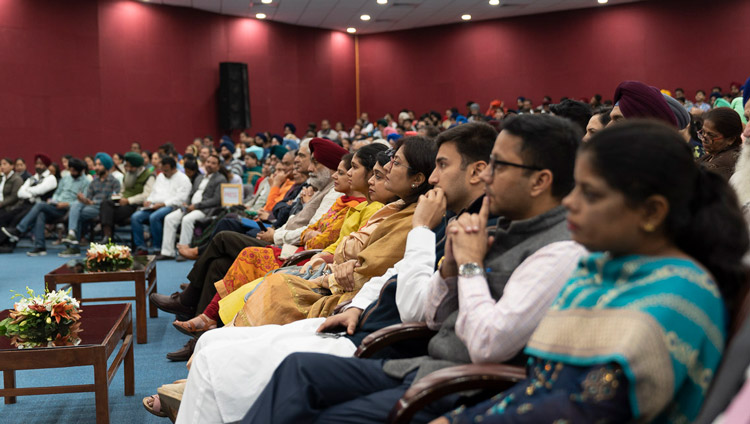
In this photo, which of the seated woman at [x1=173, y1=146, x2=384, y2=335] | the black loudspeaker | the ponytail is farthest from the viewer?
the black loudspeaker

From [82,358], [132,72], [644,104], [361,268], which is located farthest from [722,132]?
[132,72]

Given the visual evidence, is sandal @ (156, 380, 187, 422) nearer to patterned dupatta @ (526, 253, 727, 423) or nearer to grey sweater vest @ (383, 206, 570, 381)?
grey sweater vest @ (383, 206, 570, 381)

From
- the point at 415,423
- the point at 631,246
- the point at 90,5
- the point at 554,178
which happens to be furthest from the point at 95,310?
the point at 90,5

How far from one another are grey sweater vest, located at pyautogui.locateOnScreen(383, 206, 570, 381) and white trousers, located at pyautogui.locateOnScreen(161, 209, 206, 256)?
6081 mm

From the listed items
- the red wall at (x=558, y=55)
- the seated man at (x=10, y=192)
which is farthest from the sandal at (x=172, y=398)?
the red wall at (x=558, y=55)

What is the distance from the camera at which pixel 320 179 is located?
4.47 m

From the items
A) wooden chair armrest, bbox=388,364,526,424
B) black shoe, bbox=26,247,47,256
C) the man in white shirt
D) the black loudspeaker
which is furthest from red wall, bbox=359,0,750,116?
wooden chair armrest, bbox=388,364,526,424

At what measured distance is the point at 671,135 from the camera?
1.17m

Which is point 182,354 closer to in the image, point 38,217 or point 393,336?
point 393,336

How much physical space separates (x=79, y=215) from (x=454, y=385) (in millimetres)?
8092

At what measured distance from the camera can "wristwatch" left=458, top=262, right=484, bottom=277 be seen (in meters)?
1.56

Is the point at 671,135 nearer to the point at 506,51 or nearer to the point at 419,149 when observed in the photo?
the point at 419,149

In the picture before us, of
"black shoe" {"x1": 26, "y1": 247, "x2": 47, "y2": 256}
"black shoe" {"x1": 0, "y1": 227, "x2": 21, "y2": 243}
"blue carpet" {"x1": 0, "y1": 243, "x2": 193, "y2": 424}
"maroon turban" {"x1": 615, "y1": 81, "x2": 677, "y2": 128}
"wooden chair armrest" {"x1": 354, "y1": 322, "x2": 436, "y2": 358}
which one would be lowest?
"blue carpet" {"x1": 0, "y1": 243, "x2": 193, "y2": 424}

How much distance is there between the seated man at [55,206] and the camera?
8.66 meters
